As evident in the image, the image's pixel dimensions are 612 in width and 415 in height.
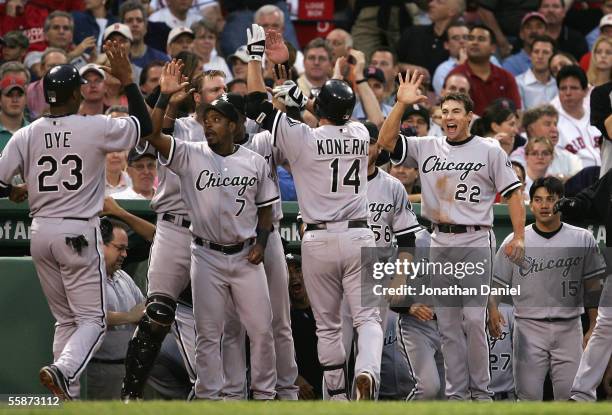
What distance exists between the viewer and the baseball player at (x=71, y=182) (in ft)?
26.9

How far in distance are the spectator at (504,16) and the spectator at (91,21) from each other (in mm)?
4337

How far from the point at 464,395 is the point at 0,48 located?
238 inches

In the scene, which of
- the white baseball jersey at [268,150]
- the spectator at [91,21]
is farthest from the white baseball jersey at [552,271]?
the spectator at [91,21]

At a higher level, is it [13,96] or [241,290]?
[13,96]

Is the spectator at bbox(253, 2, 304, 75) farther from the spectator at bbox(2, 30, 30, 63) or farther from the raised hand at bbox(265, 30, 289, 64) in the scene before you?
the raised hand at bbox(265, 30, 289, 64)

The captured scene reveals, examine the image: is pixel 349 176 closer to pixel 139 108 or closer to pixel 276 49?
pixel 276 49

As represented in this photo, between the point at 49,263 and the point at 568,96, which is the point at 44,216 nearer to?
the point at 49,263

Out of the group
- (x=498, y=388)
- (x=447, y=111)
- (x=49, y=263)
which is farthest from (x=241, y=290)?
(x=498, y=388)

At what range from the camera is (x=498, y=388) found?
9.95m

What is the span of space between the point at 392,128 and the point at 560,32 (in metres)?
6.98

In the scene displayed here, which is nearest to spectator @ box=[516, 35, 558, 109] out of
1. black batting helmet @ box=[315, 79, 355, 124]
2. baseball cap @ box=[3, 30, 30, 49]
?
baseball cap @ box=[3, 30, 30, 49]

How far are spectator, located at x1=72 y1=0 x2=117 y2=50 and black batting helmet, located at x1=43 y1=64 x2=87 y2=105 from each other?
5122 mm

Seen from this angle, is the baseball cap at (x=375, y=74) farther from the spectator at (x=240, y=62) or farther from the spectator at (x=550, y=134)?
the spectator at (x=550, y=134)

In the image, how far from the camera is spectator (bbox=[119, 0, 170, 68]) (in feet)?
42.4
